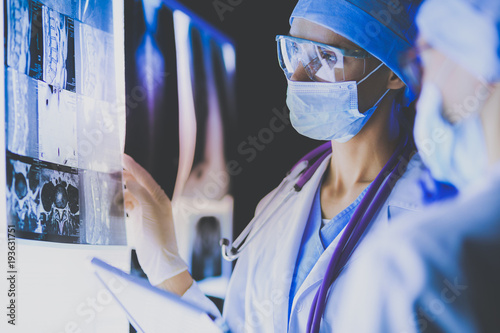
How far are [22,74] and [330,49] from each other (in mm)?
614

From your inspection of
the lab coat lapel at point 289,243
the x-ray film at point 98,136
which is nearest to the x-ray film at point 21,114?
the x-ray film at point 98,136

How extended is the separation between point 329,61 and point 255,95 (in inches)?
11.2

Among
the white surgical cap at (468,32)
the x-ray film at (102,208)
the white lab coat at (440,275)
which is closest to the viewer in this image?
the white lab coat at (440,275)

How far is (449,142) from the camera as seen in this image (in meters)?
0.59

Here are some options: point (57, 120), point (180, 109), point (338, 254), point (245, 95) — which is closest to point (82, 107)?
point (57, 120)

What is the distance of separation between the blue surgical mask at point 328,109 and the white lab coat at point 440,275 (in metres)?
0.55

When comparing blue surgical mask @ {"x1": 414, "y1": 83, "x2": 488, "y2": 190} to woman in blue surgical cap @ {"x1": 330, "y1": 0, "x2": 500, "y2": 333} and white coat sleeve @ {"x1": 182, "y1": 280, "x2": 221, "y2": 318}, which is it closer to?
woman in blue surgical cap @ {"x1": 330, "y1": 0, "x2": 500, "y2": 333}

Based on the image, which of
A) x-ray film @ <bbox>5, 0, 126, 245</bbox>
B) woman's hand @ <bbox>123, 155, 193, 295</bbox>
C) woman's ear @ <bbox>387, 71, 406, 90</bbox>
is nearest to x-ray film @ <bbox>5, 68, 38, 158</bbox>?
x-ray film @ <bbox>5, 0, 126, 245</bbox>

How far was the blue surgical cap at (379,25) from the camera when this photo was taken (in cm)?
91

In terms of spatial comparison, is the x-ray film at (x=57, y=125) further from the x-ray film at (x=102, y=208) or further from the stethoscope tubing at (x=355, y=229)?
the stethoscope tubing at (x=355, y=229)

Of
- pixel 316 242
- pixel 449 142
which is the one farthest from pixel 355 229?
pixel 449 142

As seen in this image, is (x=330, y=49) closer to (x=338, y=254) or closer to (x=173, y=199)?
(x=338, y=254)

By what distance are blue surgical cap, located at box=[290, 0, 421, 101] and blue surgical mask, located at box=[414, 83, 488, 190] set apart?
317mm

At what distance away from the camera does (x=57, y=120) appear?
100cm
